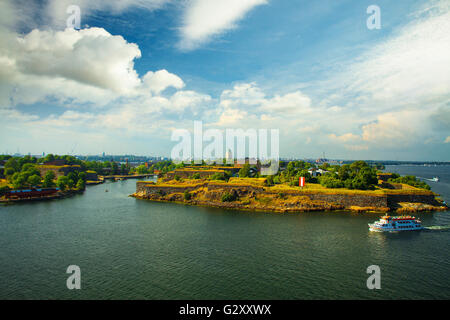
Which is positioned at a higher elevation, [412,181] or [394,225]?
[412,181]

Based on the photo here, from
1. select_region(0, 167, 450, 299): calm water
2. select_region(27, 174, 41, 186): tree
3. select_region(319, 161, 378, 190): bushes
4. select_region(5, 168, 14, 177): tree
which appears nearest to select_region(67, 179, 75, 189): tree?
select_region(27, 174, 41, 186): tree

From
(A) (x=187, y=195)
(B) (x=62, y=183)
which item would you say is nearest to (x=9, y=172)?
(B) (x=62, y=183)

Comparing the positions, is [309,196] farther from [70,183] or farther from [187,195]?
[70,183]

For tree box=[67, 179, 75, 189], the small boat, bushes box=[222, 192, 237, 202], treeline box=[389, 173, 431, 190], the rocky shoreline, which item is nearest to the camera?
the small boat

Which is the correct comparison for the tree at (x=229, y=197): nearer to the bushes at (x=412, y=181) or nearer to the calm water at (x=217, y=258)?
the calm water at (x=217, y=258)

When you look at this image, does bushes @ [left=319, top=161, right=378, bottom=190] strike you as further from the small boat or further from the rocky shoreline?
the small boat
